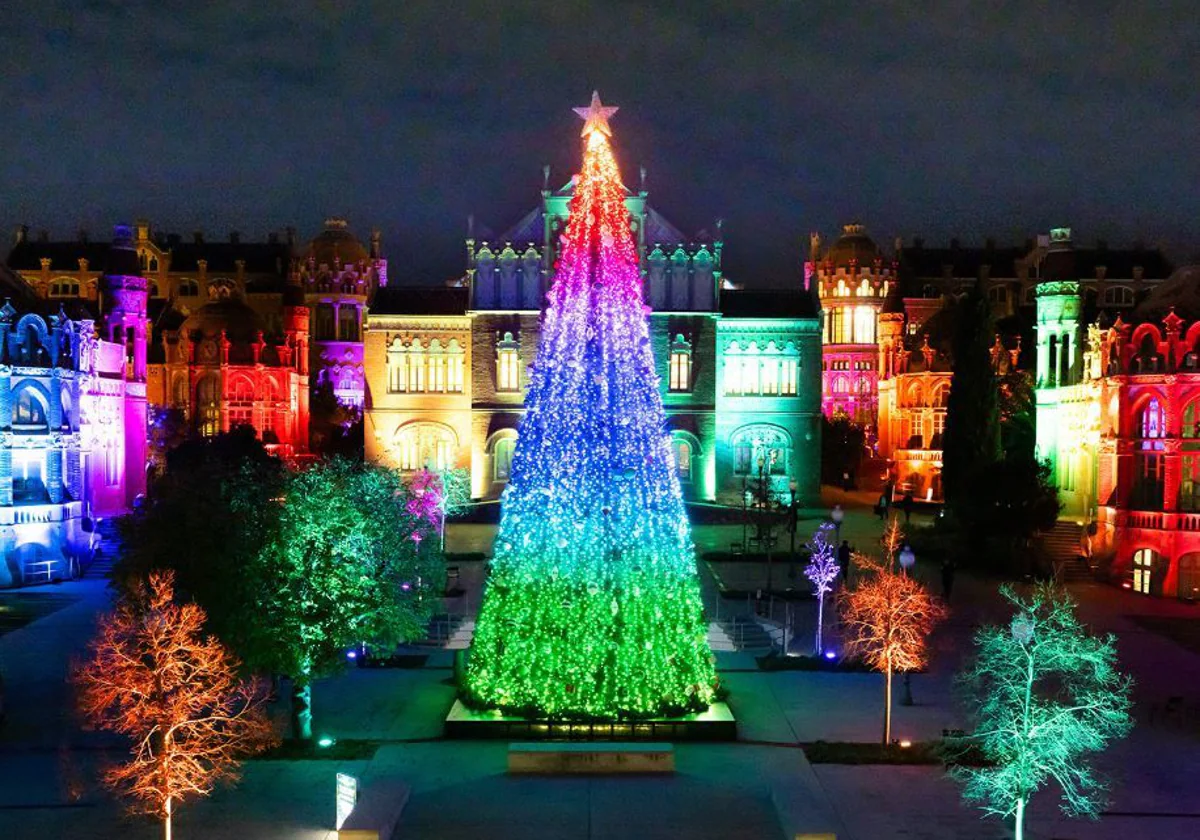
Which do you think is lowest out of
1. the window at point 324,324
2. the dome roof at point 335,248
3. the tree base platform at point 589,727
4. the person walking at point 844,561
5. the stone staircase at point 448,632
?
the stone staircase at point 448,632

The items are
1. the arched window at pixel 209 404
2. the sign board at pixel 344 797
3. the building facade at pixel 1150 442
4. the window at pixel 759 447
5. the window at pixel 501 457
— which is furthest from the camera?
the arched window at pixel 209 404

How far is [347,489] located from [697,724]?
8.30 metres

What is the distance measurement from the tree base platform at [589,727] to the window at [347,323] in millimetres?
63431

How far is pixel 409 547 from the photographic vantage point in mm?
24469

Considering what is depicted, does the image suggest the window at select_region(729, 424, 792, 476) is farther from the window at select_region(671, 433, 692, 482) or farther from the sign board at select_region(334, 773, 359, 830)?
the sign board at select_region(334, 773, 359, 830)

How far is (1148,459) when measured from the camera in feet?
139

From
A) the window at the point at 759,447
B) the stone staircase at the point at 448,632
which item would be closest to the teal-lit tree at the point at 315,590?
the stone staircase at the point at 448,632

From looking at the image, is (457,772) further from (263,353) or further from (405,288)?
(263,353)

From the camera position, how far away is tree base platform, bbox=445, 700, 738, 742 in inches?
854

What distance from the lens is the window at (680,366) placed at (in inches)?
2493

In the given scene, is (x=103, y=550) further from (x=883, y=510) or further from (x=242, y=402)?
(x=883, y=510)

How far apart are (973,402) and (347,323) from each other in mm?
48297

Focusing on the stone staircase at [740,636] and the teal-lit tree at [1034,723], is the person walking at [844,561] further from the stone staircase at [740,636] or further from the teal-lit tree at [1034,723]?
the teal-lit tree at [1034,723]

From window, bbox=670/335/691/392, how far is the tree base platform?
41214 mm
